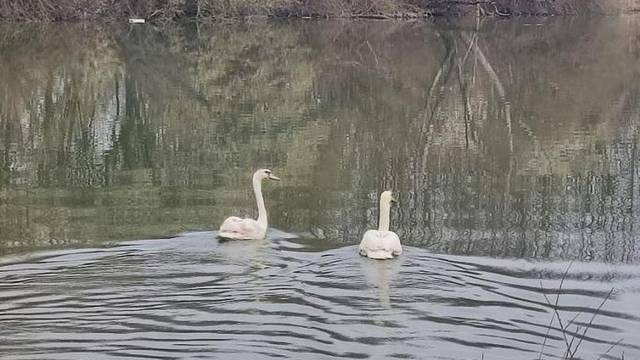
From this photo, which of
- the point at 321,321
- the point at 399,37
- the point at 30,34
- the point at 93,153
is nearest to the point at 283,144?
the point at 93,153

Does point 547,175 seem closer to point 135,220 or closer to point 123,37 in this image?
point 135,220

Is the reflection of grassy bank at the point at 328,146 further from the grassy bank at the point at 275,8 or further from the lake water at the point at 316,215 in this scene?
the grassy bank at the point at 275,8

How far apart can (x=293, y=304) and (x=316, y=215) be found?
3.13 metres

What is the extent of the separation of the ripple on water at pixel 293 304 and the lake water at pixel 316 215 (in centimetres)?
2

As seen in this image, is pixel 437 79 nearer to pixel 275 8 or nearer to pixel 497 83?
pixel 497 83

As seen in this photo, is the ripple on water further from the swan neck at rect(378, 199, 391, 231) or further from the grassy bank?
the grassy bank

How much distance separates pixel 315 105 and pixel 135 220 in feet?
31.1

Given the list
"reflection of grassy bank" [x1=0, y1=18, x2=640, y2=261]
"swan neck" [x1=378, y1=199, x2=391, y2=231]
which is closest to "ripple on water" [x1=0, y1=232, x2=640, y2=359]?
"swan neck" [x1=378, y1=199, x2=391, y2=231]

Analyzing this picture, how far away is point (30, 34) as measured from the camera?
3581cm

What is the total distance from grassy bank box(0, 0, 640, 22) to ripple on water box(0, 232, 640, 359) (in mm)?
34189

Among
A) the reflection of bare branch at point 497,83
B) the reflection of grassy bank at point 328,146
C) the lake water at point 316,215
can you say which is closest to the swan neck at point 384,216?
the lake water at point 316,215

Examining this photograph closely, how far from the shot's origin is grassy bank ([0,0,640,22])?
138ft

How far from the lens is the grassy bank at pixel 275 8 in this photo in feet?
138

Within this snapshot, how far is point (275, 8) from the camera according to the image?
50625 mm
